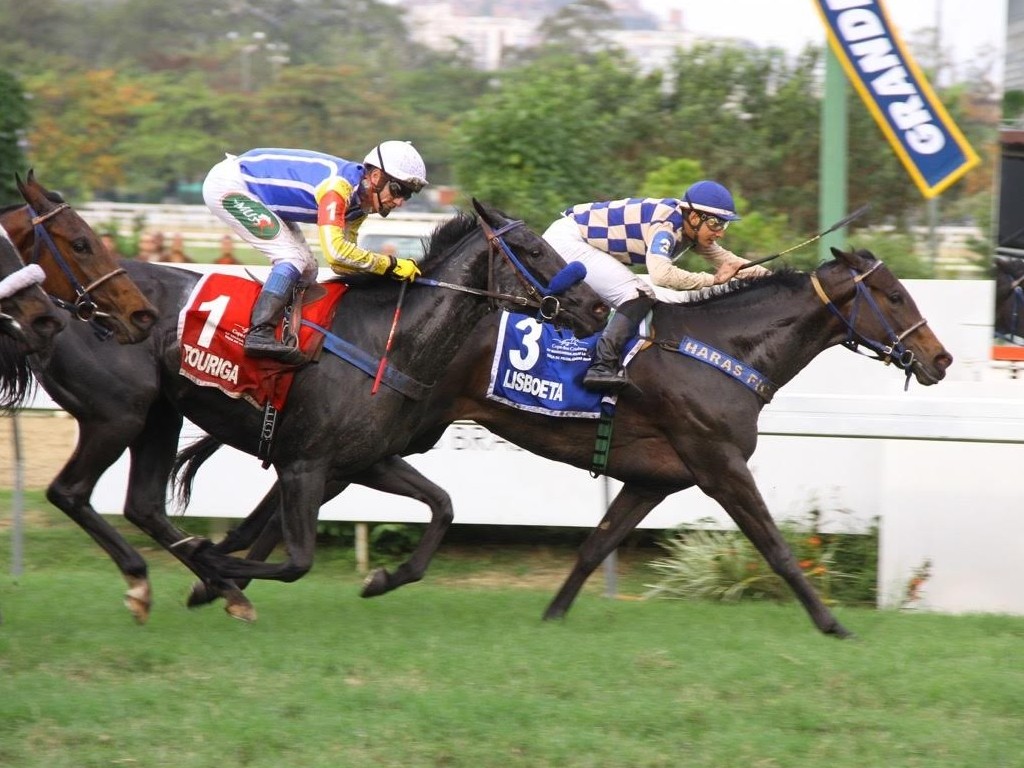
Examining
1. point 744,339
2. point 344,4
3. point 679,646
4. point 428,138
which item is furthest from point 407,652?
point 344,4

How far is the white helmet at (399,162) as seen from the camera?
5.96m

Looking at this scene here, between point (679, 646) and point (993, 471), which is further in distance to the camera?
point (993, 471)

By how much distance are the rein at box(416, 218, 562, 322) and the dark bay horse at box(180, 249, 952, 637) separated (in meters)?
0.47

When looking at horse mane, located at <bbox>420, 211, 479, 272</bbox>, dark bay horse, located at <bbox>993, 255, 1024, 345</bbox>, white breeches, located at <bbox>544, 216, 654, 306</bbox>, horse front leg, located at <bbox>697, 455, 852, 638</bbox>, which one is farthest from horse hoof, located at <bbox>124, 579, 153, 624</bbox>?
dark bay horse, located at <bbox>993, 255, 1024, 345</bbox>

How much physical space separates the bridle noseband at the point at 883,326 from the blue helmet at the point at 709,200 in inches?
22.4

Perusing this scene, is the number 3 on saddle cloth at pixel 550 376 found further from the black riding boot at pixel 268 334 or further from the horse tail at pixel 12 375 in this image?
the horse tail at pixel 12 375

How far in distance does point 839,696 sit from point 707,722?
58 centimetres

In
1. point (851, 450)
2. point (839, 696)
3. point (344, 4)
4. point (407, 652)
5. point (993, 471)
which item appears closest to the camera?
point (839, 696)

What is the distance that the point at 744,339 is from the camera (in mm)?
6578

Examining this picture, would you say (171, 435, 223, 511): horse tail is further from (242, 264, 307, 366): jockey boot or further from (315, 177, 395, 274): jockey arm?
(315, 177, 395, 274): jockey arm

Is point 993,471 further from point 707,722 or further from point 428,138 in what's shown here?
point 428,138

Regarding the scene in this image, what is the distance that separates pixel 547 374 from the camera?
649 centimetres

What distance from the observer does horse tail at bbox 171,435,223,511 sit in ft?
22.4

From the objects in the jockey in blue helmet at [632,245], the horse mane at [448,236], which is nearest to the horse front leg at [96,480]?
the horse mane at [448,236]
